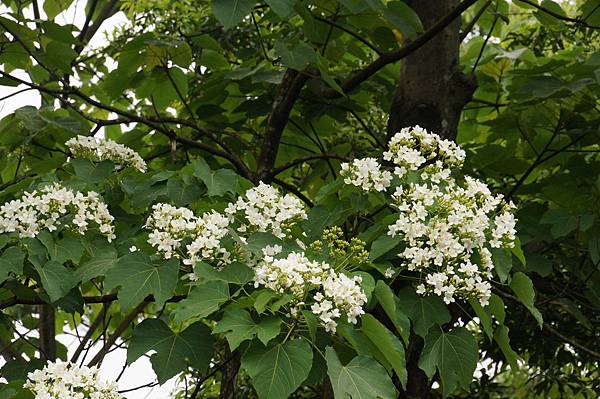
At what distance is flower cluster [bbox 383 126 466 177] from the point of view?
224cm

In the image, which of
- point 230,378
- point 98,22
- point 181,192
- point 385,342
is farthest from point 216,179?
point 98,22

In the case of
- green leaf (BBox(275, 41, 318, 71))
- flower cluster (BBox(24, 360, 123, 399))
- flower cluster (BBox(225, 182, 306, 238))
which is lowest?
flower cluster (BBox(24, 360, 123, 399))

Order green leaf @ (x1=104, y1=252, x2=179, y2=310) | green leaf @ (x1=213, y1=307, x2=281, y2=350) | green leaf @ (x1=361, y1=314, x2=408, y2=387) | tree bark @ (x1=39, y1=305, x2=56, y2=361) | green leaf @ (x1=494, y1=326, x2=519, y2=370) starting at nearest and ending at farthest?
green leaf @ (x1=213, y1=307, x2=281, y2=350) → green leaf @ (x1=361, y1=314, x2=408, y2=387) → green leaf @ (x1=104, y1=252, x2=179, y2=310) → green leaf @ (x1=494, y1=326, x2=519, y2=370) → tree bark @ (x1=39, y1=305, x2=56, y2=361)

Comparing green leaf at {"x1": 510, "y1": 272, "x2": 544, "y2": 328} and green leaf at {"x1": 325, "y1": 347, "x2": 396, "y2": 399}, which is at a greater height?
green leaf at {"x1": 510, "y1": 272, "x2": 544, "y2": 328}

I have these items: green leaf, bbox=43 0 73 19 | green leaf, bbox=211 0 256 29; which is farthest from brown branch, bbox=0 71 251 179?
green leaf, bbox=211 0 256 29

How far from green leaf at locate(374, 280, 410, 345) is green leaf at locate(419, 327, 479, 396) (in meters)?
0.16

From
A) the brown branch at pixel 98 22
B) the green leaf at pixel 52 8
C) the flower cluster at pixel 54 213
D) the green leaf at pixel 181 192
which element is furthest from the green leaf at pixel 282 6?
the brown branch at pixel 98 22

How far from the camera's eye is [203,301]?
1853mm

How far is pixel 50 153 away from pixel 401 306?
1547mm

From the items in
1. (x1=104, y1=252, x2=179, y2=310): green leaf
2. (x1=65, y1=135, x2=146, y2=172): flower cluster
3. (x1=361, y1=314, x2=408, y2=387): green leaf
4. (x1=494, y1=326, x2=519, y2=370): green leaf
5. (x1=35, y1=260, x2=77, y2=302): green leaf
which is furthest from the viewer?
(x1=65, y1=135, x2=146, y2=172): flower cluster

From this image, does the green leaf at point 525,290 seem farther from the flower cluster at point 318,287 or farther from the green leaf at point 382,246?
the flower cluster at point 318,287

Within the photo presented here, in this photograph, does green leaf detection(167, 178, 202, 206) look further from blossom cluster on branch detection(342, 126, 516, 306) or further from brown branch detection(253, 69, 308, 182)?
brown branch detection(253, 69, 308, 182)

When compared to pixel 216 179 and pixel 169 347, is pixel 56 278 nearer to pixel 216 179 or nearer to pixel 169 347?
pixel 169 347

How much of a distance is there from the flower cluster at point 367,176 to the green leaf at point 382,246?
16 cm
